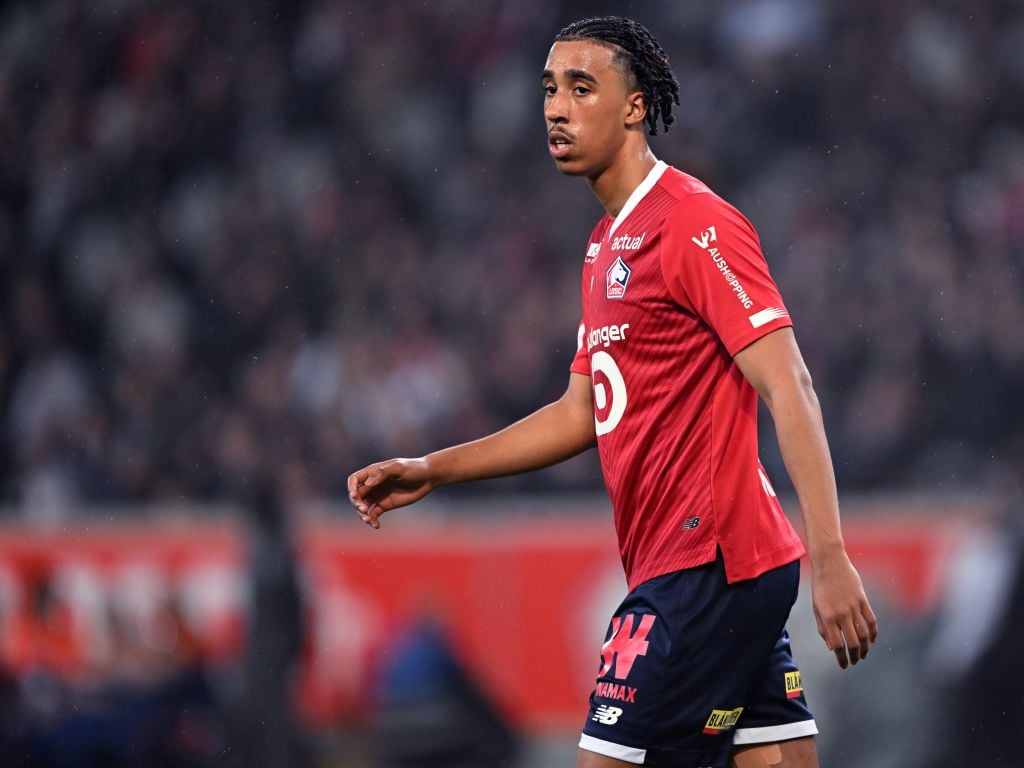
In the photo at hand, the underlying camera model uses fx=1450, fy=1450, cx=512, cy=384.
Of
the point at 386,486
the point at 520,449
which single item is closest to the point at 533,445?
the point at 520,449

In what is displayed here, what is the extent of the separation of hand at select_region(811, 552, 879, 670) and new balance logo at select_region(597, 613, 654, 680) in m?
0.45

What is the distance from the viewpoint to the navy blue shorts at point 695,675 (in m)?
3.01

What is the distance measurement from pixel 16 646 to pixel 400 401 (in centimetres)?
261

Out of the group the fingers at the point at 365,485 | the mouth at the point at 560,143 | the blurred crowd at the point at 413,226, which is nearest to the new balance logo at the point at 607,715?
the fingers at the point at 365,485

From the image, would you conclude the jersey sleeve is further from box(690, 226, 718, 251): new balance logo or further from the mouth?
the mouth

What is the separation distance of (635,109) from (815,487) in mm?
1039

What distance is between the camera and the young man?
2955 mm

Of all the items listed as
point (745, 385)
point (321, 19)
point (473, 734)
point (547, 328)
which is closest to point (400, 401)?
point (547, 328)

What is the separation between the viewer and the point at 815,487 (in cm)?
279

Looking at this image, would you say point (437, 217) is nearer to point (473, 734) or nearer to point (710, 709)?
point (473, 734)

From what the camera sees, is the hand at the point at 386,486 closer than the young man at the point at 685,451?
No

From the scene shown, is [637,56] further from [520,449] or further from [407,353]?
[407,353]

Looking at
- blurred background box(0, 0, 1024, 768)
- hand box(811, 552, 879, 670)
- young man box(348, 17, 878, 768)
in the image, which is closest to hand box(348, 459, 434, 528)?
young man box(348, 17, 878, 768)

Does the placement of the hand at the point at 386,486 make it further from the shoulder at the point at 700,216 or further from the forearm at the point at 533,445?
the shoulder at the point at 700,216
